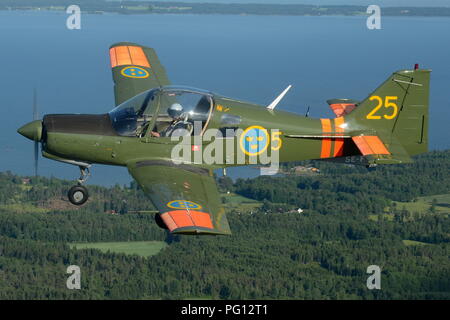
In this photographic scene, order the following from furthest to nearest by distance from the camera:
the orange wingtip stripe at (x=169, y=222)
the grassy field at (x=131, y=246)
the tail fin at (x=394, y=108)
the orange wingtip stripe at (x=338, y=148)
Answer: the grassy field at (x=131, y=246) → the tail fin at (x=394, y=108) → the orange wingtip stripe at (x=338, y=148) → the orange wingtip stripe at (x=169, y=222)

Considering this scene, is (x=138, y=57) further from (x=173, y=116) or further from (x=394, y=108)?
(x=394, y=108)

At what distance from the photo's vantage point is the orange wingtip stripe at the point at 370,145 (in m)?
26.9

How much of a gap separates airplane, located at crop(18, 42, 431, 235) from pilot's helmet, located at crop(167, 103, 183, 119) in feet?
0.10

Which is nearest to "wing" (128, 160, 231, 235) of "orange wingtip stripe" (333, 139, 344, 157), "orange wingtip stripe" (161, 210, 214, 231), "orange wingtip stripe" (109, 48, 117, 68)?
"orange wingtip stripe" (161, 210, 214, 231)

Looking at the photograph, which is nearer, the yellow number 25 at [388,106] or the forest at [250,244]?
the yellow number 25 at [388,106]

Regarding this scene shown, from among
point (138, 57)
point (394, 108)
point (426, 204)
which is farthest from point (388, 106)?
point (426, 204)

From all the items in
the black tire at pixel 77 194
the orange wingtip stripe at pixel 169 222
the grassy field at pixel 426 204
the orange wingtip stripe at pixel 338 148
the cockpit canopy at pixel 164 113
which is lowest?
the grassy field at pixel 426 204

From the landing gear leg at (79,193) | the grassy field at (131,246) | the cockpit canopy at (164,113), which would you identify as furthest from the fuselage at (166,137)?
the grassy field at (131,246)

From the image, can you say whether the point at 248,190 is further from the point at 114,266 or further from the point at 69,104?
the point at 69,104

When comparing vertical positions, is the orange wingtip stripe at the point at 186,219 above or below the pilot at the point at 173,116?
below

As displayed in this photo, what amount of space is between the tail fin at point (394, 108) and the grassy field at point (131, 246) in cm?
6057

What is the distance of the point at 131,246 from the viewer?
89688 millimetres

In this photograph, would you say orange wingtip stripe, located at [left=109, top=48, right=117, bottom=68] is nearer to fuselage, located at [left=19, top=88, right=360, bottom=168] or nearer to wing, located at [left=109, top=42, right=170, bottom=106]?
wing, located at [left=109, top=42, right=170, bottom=106]

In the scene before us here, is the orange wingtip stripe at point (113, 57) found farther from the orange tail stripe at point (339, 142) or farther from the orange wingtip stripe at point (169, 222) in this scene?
the orange wingtip stripe at point (169, 222)
